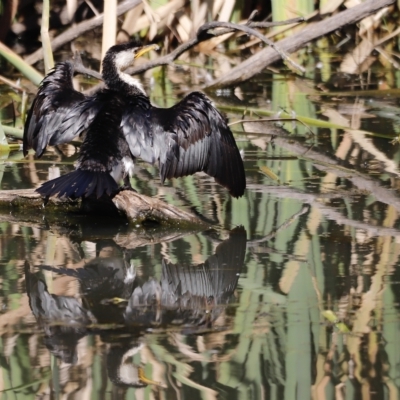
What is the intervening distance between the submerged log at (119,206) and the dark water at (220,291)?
0.06 meters

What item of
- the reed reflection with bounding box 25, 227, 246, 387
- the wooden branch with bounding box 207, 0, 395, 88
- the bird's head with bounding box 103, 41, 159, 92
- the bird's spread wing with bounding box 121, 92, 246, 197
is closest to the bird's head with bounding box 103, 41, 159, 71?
the bird's head with bounding box 103, 41, 159, 92

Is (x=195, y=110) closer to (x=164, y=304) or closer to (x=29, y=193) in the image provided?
(x=29, y=193)

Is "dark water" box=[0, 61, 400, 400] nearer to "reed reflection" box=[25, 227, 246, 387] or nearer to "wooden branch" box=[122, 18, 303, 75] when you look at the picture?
"reed reflection" box=[25, 227, 246, 387]

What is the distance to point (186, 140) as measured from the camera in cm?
496

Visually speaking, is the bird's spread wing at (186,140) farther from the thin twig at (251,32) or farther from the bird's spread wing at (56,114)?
the thin twig at (251,32)

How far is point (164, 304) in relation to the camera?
367 cm

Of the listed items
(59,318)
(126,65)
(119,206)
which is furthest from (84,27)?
(59,318)

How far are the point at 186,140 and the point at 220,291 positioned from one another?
4.29ft

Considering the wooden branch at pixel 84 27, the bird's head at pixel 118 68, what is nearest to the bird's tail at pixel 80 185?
the bird's head at pixel 118 68

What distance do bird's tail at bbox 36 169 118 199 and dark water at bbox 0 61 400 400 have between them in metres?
0.24

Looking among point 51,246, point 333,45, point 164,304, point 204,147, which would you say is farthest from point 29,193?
point 333,45

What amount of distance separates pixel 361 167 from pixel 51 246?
7.13ft

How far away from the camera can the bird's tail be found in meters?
4.49

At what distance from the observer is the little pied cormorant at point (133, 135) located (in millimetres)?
4828
